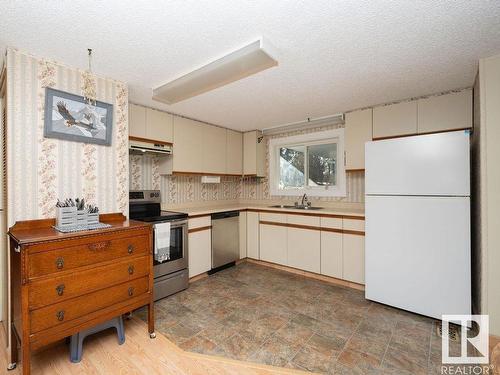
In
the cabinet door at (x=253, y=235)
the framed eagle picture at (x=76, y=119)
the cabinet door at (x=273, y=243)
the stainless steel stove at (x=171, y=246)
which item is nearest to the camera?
the framed eagle picture at (x=76, y=119)

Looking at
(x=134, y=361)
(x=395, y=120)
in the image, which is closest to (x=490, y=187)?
(x=395, y=120)

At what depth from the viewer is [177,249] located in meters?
2.89

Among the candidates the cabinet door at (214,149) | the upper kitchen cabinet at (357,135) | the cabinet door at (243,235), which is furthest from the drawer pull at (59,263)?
the upper kitchen cabinet at (357,135)

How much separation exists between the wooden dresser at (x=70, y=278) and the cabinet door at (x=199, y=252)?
1086 mm

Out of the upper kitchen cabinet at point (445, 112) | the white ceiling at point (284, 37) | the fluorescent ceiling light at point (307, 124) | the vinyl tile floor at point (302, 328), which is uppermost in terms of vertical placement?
the white ceiling at point (284, 37)

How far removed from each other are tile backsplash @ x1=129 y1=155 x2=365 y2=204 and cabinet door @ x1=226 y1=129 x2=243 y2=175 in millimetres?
383

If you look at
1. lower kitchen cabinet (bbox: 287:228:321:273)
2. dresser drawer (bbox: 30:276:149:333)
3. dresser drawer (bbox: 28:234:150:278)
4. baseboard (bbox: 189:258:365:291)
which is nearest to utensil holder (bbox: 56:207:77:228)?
dresser drawer (bbox: 28:234:150:278)

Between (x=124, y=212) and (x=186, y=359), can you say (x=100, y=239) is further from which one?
(x=186, y=359)

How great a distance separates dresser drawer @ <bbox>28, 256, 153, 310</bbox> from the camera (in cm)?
146

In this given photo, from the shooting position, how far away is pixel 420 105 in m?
2.64

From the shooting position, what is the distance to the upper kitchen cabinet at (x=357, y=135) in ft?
9.85

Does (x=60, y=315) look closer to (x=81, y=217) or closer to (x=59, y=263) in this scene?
(x=59, y=263)

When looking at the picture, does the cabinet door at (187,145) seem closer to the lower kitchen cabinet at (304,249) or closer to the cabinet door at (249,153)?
the cabinet door at (249,153)

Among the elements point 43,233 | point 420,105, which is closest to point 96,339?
point 43,233
